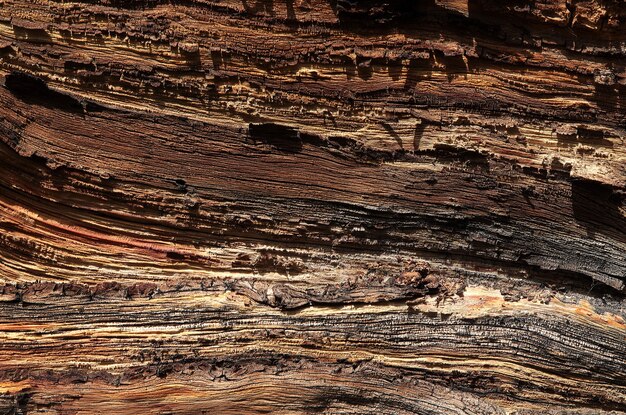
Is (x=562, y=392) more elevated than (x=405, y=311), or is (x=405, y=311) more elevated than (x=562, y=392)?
(x=405, y=311)

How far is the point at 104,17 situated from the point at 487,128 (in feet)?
5.14

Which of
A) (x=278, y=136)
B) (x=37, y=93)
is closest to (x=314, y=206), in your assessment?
(x=278, y=136)

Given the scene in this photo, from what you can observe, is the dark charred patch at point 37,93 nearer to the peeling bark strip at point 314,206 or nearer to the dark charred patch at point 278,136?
the peeling bark strip at point 314,206

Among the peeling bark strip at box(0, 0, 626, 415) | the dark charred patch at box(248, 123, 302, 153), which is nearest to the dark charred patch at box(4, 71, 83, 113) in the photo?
the peeling bark strip at box(0, 0, 626, 415)

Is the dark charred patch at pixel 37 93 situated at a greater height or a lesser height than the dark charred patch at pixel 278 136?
greater

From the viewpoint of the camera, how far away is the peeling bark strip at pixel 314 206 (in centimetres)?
241

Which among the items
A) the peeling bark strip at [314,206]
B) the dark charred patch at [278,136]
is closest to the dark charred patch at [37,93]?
the peeling bark strip at [314,206]

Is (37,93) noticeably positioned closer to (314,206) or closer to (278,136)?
(278,136)

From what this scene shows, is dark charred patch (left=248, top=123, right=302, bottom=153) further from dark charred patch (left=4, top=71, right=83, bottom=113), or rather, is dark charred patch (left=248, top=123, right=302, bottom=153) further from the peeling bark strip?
dark charred patch (left=4, top=71, right=83, bottom=113)

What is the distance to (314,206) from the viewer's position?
101 inches

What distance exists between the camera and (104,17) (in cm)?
240

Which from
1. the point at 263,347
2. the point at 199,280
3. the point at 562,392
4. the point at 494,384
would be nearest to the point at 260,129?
the point at 199,280

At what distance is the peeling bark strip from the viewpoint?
241 cm

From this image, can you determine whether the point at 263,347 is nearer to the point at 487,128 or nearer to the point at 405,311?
the point at 405,311
